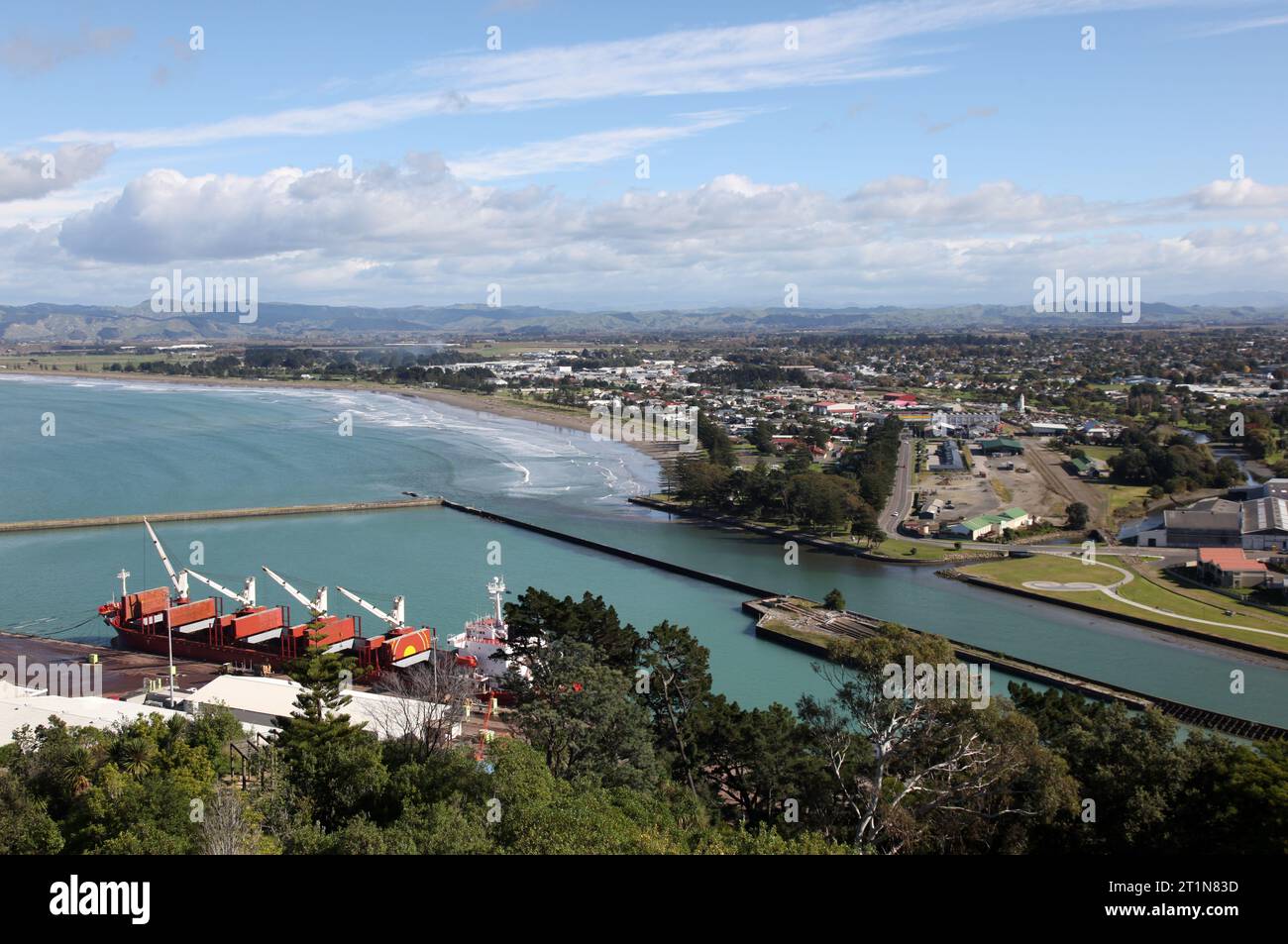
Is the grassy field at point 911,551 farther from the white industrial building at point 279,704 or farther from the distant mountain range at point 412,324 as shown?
the distant mountain range at point 412,324

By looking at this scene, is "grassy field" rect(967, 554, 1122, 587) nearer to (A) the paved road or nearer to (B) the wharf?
(A) the paved road

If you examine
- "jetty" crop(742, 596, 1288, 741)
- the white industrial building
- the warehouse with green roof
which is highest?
the warehouse with green roof

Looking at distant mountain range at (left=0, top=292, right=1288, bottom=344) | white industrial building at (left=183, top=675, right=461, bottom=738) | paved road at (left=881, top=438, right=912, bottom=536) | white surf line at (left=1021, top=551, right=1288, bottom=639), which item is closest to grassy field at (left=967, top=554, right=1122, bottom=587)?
white surf line at (left=1021, top=551, right=1288, bottom=639)

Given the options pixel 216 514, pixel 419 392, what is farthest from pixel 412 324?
pixel 216 514

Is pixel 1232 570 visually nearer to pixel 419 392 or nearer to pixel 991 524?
pixel 991 524

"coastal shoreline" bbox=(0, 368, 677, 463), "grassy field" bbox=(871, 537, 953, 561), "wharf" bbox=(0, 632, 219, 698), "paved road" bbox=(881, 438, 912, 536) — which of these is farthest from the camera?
"coastal shoreline" bbox=(0, 368, 677, 463)

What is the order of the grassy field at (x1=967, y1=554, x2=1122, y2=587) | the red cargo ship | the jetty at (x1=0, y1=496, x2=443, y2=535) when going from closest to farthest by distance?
the red cargo ship → the grassy field at (x1=967, y1=554, x2=1122, y2=587) → the jetty at (x1=0, y1=496, x2=443, y2=535)
